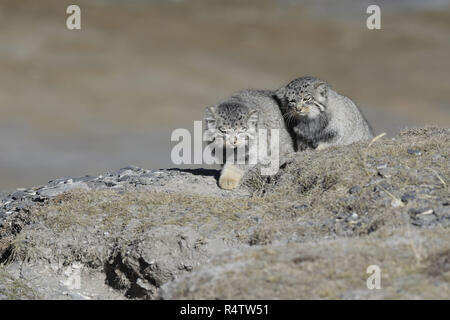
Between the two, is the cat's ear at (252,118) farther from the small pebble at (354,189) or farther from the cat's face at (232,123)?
the small pebble at (354,189)

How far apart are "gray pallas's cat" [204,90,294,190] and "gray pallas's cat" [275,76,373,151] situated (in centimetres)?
49

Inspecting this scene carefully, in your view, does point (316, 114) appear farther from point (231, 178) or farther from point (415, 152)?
point (231, 178)

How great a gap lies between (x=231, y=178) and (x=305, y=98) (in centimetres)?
305

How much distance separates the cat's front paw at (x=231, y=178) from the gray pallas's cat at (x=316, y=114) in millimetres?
2476

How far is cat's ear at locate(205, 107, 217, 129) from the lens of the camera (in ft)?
54.7

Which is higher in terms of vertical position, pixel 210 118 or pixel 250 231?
pixel 210 118

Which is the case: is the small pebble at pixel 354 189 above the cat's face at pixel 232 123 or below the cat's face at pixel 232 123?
below

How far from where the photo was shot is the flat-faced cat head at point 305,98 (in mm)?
18203

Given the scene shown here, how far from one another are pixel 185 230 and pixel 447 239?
5.50 meters

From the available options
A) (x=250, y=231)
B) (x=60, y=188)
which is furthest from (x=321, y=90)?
(x=60, y=188)

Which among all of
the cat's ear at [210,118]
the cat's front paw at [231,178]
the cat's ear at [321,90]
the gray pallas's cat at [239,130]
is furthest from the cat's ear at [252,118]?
the cat's ear at [321,90]

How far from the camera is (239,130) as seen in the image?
16.5 metres
